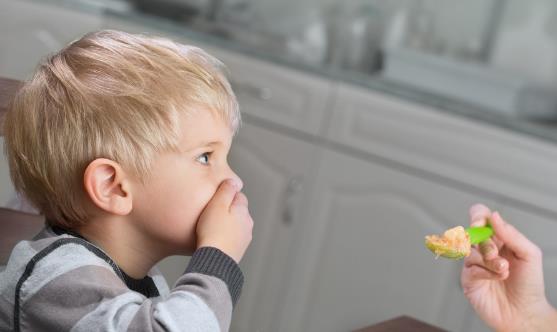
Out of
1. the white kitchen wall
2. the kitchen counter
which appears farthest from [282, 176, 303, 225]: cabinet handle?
the white kitchen wall

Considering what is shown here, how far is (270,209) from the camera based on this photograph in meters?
2.67

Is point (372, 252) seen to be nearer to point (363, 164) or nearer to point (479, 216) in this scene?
point (363, 164)

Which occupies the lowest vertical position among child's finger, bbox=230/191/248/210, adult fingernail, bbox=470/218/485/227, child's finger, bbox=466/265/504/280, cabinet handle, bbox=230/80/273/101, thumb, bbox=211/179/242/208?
cabinet handle, bbox=230/80/273/101

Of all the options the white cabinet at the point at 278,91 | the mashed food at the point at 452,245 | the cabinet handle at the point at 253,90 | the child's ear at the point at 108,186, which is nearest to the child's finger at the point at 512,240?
the mashed food at the point at 452,245

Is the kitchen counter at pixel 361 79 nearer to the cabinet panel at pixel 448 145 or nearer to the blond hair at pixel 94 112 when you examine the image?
the cabinet panel at pixel 448 145

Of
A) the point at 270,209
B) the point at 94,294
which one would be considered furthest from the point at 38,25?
the point at 94,294

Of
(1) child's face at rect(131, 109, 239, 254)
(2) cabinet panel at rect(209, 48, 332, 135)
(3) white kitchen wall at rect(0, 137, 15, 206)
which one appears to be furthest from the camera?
(2) cabinet panel at rect(209, 48, 332, 135)

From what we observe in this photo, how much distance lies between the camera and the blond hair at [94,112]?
0.96 meters

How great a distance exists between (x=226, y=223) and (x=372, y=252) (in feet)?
5.23

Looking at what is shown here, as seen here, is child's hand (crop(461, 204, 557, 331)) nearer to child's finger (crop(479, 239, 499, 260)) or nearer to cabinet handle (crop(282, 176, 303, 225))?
child's finger (crop(479, 239, 499, 260))

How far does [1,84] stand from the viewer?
1095 mm

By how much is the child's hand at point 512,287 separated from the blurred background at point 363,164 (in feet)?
3.16

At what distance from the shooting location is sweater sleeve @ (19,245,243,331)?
0.87 meters

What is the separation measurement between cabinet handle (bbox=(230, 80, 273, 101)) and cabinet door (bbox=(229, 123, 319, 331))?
9cm
